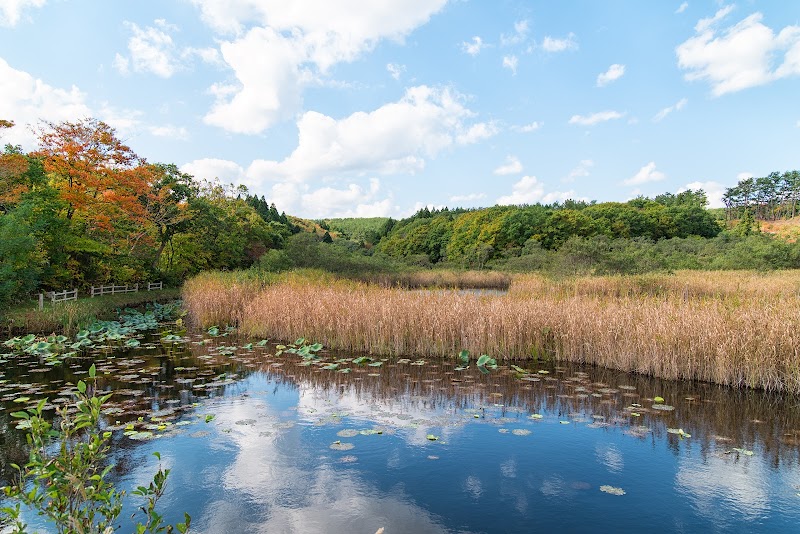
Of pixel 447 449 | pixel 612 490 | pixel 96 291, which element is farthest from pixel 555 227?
pixel 612 490

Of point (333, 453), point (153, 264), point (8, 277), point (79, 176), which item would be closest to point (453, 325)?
point (333, 453)

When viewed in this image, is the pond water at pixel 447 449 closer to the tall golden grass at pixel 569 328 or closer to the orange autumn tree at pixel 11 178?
the tall golden grass at pixel 569 328

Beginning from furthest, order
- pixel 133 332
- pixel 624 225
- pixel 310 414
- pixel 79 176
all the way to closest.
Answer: pixel 624 225, pixel 79 176, pixel 133 332, pixel 310 414

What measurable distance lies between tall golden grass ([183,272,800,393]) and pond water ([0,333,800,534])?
484 mm

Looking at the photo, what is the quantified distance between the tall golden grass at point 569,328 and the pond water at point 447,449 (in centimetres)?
48

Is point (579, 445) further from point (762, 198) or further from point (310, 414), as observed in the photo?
point (762, 198)

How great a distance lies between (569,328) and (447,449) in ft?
18.3

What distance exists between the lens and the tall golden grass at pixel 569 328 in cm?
802

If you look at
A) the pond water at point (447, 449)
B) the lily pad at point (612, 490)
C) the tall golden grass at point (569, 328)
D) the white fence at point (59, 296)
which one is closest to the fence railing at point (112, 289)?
the white fence at point (59, 296)

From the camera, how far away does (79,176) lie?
21797mm

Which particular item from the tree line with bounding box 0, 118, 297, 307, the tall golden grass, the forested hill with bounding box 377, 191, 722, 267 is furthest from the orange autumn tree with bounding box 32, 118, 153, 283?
the forested hill with bounding box 377, 191, 722, 267

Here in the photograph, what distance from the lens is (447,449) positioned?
572cm

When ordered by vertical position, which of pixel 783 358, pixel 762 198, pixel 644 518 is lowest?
pixel 644 518

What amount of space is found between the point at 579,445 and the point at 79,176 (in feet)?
80.1
